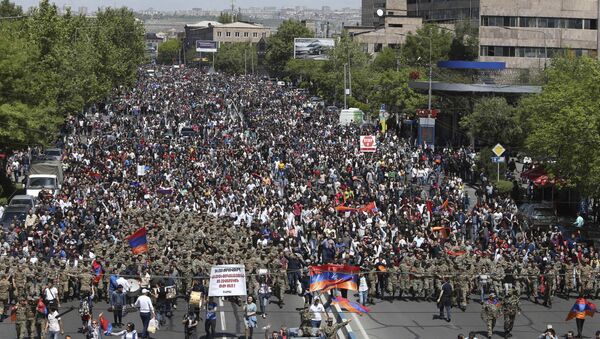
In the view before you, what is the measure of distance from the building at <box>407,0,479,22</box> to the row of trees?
33.7m

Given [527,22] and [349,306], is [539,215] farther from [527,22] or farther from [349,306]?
[527,22]

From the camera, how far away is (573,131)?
4116 centimetres

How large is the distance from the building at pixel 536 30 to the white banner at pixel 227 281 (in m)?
67.4

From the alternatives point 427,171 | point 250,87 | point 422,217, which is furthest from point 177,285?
point 250,87

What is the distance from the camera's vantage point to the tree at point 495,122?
61.4 meters

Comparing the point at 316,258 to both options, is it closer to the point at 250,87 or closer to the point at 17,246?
the point at 17,246

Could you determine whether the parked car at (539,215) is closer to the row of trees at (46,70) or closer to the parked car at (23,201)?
the parked car at (23,201)

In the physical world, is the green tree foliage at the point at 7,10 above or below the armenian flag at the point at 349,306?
above

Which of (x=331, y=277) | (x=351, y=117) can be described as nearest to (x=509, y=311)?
(x=331, y=277)

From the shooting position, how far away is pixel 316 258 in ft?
112

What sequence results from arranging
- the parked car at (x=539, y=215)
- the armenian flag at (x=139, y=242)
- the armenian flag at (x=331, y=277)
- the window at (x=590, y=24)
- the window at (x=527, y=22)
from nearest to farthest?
the armenian flag at (x=331, y=277) → the armenian flag at (x=139, y=242) → the parked car at (x=539, y=215) → the window at (x=527, y=22) → the window at (x=590, y=24)

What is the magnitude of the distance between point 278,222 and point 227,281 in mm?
12225

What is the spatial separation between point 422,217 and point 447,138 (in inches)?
1317

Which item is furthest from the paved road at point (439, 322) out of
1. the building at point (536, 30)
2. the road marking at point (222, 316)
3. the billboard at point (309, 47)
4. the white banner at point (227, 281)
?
the billboard at point (309, 47)
